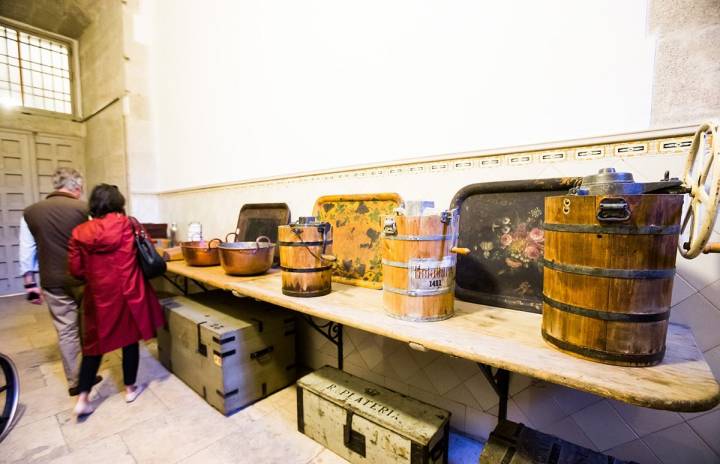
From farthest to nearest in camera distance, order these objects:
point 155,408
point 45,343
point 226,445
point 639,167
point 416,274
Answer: point 45,343
point 155,408
point 226,445
point 639,167
point 416,274

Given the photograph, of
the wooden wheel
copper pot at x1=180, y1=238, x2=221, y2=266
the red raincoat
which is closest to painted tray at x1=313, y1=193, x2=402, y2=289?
copper pot at x1=180, y1=238, x2=221, y2=266

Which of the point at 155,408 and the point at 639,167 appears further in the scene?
the point at 155,408

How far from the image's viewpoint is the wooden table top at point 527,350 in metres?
0.69

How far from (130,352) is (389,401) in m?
1.78

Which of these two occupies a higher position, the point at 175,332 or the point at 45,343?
the point at 175,332

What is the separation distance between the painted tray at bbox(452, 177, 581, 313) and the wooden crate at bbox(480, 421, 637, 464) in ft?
1.54

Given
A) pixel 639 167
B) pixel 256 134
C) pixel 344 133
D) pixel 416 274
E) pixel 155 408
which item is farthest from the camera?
pixel 256 134

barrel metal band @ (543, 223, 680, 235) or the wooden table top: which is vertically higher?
barrel metal band @ (543, 223, 680, 235)

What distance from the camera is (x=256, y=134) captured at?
2.71 meters

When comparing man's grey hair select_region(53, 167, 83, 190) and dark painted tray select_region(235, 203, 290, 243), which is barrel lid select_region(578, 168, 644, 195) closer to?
dark painted tray select_region(235, 203, 290, 243)

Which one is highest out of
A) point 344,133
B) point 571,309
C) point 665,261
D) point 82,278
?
point 344,133

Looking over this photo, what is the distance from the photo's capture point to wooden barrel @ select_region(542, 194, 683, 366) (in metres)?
0.76

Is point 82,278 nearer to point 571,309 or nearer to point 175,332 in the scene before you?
point 175,332

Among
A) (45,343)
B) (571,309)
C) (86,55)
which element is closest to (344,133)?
(571,309)
